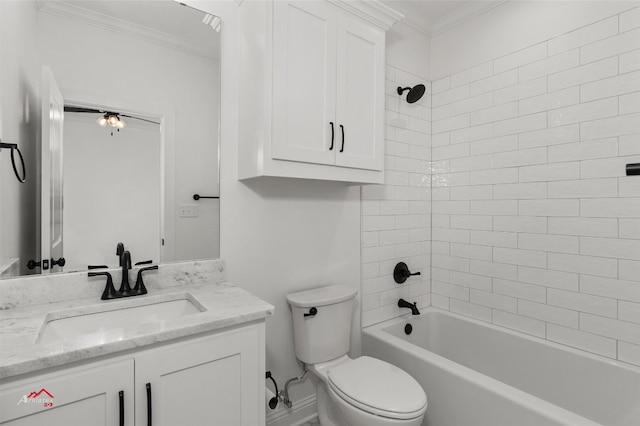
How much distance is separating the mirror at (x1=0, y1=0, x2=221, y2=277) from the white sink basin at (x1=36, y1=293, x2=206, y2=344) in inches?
9.2

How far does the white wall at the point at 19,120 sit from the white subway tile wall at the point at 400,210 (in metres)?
1.66

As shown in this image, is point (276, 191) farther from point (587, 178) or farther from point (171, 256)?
point (587, 178)

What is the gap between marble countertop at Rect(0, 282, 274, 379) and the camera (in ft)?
2.54

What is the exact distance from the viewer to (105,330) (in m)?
0.97

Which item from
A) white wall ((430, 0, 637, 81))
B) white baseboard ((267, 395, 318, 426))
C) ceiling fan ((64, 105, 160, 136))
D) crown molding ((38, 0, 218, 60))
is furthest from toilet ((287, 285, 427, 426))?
white wall ((430, 0, 637, 81))

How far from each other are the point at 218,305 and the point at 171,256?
45cm

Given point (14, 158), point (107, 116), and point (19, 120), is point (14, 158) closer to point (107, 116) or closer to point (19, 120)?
point (19, 120)

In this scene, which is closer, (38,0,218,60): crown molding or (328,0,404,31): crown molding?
(38,0,218,60): crown molding

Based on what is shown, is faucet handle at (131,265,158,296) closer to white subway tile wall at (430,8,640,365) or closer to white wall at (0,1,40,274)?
white wall at (0,1,40,274)

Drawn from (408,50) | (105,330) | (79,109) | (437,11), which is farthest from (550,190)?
(79,109)

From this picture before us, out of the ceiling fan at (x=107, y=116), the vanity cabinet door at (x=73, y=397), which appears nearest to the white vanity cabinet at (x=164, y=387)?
the vanity cabinet door at (x=73, y=397)

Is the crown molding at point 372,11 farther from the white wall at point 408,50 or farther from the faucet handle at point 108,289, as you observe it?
the faucet handle at point 108,289

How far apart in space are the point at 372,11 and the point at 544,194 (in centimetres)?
142

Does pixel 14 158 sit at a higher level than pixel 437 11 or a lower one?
lower
